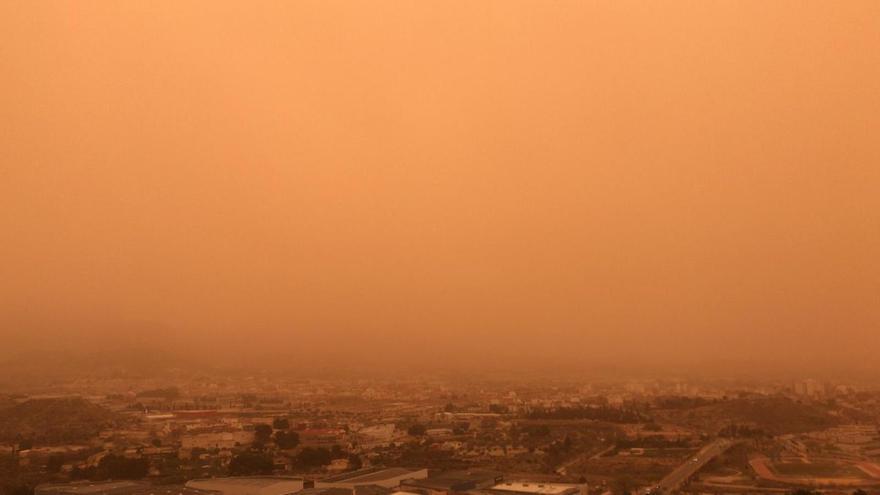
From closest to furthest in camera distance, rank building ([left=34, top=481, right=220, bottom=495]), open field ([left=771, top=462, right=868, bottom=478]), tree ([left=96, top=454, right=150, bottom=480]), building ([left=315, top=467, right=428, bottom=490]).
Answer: building ([left=34, top=481, right=220, bottom=495]), open field ([left=771, top=462, right=868, bottom=478]), building ([left=315, top=467, right=428, bottom=490]), tree ([left=96, top=454, right=150, bottom=480])

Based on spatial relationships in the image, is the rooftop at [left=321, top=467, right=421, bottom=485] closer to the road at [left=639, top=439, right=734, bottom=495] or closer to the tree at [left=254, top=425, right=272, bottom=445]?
the tree at [left=254, top=425, right=272, bottom=445]

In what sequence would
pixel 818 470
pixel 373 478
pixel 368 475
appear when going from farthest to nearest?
pixel 368 475 < pixel 373 478 < pixel 818 470

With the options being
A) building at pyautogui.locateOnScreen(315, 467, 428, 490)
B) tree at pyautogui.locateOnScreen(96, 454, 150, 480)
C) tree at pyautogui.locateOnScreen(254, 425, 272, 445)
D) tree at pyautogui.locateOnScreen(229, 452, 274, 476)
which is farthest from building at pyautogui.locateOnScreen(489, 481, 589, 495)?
tree at pyautogui.locateOnScreen(96, 454, 150, 480)

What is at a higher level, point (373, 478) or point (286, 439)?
point (286, 439)

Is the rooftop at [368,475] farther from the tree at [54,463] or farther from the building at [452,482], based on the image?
the tree at [54,463]

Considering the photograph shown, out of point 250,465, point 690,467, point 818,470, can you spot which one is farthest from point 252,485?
point 818,470

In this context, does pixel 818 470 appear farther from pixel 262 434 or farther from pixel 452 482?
pixel 262 434

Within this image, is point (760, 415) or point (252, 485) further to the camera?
point (760, 415)
